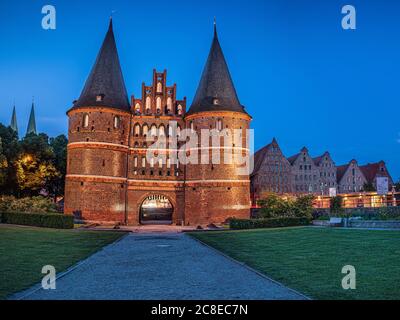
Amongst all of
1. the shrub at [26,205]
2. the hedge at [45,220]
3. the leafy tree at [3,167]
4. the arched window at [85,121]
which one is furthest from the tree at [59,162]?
the hedge at [45,220]

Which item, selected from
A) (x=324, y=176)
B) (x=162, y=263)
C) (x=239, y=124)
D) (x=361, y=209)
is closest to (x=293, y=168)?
(x=324, y=176)

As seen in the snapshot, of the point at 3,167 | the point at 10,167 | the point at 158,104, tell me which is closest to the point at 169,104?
the point at 158,104


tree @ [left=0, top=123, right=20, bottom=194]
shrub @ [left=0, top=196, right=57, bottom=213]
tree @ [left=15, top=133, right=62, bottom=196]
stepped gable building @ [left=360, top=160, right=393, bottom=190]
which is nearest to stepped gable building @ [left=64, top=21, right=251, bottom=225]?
shrub @ [left=0, top=196, right=57, bottom=213]

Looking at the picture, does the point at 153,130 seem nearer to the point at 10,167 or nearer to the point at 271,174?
the point at 10,167

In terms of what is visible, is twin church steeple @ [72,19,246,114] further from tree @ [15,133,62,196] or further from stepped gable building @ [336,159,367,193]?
stepped gable building @ [336,159,367,193]

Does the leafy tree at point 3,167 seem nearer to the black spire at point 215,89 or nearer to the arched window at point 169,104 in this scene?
the arched window at point 169,104

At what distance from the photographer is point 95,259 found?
1476 cm

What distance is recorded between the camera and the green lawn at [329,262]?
29.1 ft

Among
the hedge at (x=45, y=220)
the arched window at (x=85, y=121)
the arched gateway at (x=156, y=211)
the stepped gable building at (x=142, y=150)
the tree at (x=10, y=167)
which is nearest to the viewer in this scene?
the hedge at (x=45, y=220)

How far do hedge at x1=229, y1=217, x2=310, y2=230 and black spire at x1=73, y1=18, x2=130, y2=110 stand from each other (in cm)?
1924

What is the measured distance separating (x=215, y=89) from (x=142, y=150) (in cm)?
1059

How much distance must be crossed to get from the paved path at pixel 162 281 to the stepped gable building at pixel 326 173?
195 ft

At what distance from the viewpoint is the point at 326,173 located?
72000 millimetres
